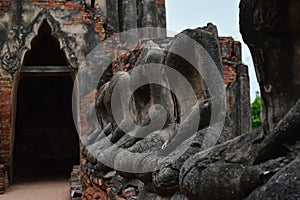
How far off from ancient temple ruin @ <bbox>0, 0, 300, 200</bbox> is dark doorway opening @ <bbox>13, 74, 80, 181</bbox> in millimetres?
4110

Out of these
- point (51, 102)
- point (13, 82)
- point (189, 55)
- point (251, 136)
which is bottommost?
point (51, 102)

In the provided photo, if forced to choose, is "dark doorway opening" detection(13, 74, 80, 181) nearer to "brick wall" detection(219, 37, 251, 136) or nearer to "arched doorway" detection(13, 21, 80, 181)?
"arched doorway" detection(13, 21, 80, 181)

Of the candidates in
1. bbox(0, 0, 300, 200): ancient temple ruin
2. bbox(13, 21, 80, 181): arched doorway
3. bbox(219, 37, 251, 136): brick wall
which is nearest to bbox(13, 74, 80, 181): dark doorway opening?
bbox(13, 21, 80, 181): arched doorway

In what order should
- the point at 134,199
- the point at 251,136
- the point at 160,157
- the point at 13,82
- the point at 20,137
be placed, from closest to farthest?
the point at 251,136, the point at 160,157, the point at 134,199, the point at 13,82, the point at 20,137

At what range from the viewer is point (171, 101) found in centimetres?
395

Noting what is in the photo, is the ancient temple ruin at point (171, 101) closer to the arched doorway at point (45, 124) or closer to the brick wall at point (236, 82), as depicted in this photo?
the brick wall at point (236, 82)

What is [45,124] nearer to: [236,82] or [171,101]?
[236,82]

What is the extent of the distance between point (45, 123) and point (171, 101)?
1148cm

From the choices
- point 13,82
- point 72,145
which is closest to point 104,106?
point 13,82

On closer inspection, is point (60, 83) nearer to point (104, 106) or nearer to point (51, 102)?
point (51, 102)

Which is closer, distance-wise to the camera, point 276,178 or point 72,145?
point 276,178

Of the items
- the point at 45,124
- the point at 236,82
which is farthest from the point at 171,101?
the point at 45,124

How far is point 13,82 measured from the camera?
10.0m

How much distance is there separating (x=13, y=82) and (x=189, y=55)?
7203mm
